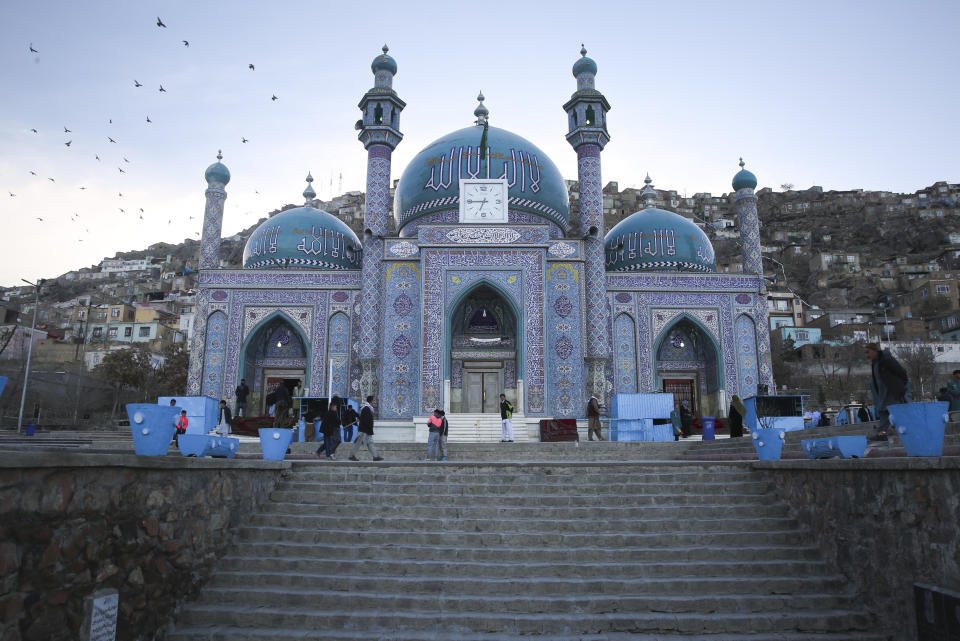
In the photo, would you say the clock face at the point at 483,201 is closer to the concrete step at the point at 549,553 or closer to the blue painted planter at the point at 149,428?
the concrete step at the point at 549,553

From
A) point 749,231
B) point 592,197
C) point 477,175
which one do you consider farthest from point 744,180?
point 477,175

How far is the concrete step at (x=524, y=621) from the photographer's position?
4.85 metres

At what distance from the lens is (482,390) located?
738 inches

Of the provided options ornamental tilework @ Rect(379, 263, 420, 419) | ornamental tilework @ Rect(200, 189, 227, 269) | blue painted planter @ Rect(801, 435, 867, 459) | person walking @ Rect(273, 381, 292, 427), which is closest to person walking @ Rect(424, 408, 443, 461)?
person walking @ Rect(273, 381, 292, 427)

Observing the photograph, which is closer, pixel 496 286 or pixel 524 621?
pixel 524 621

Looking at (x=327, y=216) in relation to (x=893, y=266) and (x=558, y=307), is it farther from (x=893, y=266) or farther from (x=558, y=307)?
(x=893, y=266)

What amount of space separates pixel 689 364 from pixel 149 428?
57.6 feet

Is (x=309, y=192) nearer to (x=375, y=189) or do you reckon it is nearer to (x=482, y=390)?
(x=375, y=189)

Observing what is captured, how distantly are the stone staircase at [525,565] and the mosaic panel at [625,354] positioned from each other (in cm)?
1159

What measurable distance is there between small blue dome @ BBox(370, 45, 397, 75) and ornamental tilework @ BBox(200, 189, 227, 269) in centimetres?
617

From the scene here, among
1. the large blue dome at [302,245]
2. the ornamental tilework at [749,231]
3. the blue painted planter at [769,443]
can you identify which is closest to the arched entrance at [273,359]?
the large blue dome at [302,245]

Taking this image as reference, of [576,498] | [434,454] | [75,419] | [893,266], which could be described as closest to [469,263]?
[434,454]

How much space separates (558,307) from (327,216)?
31.1 ft

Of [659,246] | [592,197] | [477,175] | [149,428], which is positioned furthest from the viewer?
[659,246]
